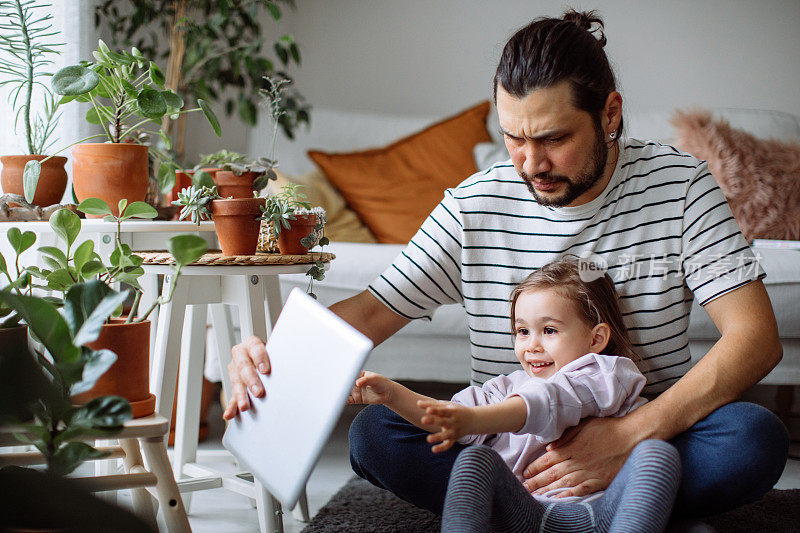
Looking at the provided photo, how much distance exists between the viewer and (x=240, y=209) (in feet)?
4.00

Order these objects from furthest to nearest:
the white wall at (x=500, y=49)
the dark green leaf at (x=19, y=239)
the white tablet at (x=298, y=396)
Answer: the white wall at (x=500, y=49)
the dark green leaf at (x=19, y=239)
the white tablet at (x=298, y=396)

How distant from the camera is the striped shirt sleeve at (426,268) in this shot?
1.28 metres

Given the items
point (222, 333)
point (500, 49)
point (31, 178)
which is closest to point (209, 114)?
point (31, 178)

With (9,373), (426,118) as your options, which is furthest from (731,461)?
(426,118)

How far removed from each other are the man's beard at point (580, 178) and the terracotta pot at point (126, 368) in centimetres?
64

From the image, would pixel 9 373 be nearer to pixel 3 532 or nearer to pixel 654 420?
pixel 3 532

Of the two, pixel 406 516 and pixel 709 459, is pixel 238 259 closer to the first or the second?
pixel 406 516

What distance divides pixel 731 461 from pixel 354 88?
2239mm

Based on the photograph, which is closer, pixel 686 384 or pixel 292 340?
pixel 292 340

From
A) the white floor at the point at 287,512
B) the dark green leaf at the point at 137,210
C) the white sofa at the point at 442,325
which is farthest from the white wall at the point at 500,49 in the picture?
the dark green leaf at the point at 137,210

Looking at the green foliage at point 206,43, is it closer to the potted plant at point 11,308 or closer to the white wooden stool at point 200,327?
the white wooden stool at point 200,327

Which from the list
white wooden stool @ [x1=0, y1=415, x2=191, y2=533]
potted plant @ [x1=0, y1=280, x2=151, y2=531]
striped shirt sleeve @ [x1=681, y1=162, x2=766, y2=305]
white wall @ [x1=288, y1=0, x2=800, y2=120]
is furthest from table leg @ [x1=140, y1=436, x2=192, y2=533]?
white wall @ [x1=288, y1=0, x2=800, y2=120]

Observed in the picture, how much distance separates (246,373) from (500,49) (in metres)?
2.14

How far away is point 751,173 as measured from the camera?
7.07ft
